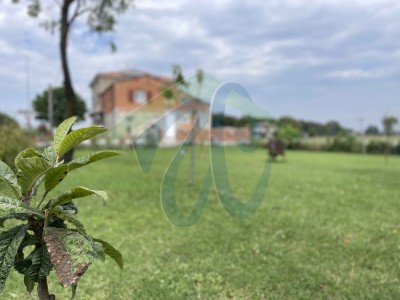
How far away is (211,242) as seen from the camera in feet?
14.8

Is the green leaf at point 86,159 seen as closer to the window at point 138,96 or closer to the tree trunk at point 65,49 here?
the tree trunk at point 65,49

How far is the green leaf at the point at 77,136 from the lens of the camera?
1.51 metres

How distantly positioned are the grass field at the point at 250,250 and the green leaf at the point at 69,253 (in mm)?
1669

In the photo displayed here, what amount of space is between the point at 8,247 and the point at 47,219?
0.17 metres

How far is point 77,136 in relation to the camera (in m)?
1.54

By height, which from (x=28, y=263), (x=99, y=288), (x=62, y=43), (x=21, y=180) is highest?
(x=62, y=43)

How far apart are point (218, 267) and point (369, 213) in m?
3.54

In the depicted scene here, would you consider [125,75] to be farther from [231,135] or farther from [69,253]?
[69,253]

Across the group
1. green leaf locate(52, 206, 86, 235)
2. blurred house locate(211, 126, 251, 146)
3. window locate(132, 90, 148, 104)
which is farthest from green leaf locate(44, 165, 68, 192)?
window locate(132, 90, 148, 104)

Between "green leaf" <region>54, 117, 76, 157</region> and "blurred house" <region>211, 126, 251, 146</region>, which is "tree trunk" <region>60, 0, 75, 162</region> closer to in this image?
"blurred house" <region>211, 126, 251, 146</region>

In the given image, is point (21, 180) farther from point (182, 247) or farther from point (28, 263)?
point (182, 247)

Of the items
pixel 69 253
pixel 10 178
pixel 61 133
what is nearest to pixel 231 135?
pixel 61 133

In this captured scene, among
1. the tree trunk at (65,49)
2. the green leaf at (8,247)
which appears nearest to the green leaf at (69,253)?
the green leaf at (8,247)

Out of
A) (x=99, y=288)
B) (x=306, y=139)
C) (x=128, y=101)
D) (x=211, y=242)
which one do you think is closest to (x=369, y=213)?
(x=211, y=242)
